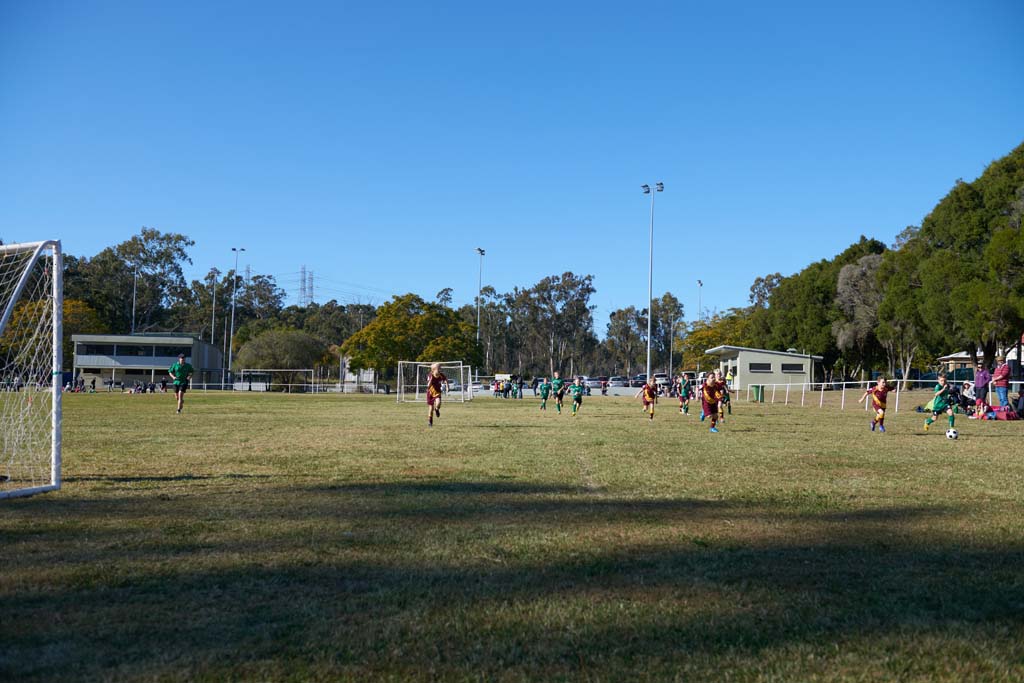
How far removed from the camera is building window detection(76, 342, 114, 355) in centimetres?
9150

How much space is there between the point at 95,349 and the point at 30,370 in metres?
89.3

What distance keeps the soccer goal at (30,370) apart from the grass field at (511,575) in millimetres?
531

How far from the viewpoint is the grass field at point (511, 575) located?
4.07 metres

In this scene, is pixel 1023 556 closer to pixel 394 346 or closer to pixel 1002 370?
pixel 1002 370

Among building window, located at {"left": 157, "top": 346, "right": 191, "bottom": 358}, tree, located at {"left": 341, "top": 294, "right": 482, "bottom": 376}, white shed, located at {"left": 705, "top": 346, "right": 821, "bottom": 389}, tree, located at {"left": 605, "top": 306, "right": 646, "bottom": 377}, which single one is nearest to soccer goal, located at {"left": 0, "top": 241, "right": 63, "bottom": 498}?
white shed, located at {"left": 705, "top": 346, "right": 821, "bottom": 389}

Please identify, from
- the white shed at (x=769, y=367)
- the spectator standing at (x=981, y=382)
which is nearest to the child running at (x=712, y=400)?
the spectator standing at (x=981, y=382)

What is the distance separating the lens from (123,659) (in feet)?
13.1

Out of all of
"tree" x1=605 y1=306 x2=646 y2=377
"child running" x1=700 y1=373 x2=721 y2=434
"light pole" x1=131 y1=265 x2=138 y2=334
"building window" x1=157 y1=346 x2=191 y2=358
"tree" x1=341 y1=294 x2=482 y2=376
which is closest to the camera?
"child running" x1=700 y1=373 x2=721 y2=434

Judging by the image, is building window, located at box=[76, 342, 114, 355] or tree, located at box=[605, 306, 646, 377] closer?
building window, located at box=[76, 342, 114, 355]

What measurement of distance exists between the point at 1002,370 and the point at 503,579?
1026 inches

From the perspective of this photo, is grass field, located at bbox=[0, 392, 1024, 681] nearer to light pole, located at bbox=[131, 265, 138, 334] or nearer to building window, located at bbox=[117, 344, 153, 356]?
building window, located at bbox=[117, 344, 153, 356]

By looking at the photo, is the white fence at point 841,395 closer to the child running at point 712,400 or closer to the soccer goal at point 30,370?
the child running at point 712,400

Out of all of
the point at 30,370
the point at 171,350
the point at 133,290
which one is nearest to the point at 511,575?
the point at 30,370

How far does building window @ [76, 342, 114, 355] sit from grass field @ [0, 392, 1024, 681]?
8938 centimetres
